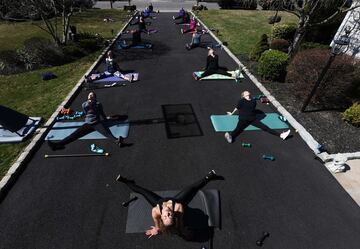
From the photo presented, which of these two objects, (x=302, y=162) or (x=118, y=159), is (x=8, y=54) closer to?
(x=118, y=159)

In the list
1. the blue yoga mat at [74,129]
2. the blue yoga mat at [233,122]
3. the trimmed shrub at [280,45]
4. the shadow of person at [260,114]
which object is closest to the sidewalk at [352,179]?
the blue yoga mat at [233,122]

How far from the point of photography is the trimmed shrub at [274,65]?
1459 centimetres

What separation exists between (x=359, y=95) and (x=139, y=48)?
563 inches

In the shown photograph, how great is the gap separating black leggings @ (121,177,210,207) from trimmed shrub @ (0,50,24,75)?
12931 mm

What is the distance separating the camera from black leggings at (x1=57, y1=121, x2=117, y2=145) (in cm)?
1030

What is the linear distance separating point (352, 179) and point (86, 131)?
9.31 metres

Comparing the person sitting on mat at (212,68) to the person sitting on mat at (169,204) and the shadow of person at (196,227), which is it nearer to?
the person sitting on mat at (169,204)

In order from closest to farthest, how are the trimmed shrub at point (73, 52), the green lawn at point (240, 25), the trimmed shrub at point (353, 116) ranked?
1. the trimmed shrub at point (353, 116)
2. the trimmed shrub at point (73, 52)
3. the green lawn at point (240, 25)

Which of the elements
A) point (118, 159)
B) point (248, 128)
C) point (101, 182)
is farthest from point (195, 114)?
point (101, 182)

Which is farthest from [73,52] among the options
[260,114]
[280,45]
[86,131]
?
[280,45]

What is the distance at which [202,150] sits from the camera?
10.0m

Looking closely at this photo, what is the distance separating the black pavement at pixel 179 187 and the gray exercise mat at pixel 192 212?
204mm

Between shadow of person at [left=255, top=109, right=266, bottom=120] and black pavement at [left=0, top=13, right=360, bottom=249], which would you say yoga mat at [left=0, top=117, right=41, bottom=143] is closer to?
black pavement at [left=0, top=13, right=360, bottom=249]

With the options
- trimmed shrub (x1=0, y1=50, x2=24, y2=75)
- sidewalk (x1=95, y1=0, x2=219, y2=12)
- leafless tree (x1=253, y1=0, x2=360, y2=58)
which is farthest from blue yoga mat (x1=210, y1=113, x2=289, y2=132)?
sidewalk (x1=95, y1=0, x2=219, y2=12)
